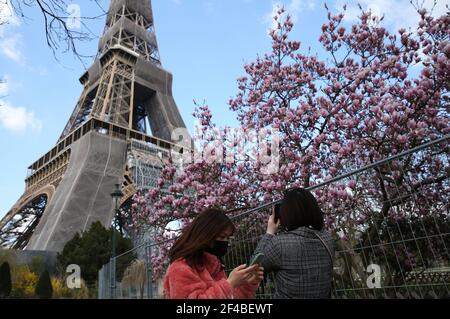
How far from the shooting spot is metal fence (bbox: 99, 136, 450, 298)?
2865mm

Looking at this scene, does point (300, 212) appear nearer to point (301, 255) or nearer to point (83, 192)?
point (301, 255)

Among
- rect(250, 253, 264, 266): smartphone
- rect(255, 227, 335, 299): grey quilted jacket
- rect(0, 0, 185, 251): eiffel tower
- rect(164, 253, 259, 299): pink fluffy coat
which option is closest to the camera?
rect(164, 253, 259, 299): pink fluffy coat

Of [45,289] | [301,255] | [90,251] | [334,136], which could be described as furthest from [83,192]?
[301,255]

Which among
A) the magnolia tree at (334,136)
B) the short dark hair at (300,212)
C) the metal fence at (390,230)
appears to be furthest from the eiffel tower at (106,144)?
the short dark hair at (300,212)

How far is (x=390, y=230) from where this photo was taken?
3088 millimetres

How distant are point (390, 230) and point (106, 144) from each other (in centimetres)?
2826

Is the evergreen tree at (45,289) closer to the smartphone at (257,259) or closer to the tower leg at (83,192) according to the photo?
the tower leg at (83,192)

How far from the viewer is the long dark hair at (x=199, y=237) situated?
5.95 ft

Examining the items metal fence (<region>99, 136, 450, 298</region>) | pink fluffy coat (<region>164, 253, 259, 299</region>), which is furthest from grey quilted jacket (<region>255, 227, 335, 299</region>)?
metal fence (<region>99, 136, 450, 298</region>)

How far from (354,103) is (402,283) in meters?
4.02

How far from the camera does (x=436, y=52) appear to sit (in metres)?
6.13

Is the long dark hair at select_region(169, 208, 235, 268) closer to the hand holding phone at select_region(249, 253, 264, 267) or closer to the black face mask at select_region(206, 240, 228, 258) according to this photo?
the black face mask at select_region(206, 240, 228, 258)

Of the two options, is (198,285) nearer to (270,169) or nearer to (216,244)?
(216,244)

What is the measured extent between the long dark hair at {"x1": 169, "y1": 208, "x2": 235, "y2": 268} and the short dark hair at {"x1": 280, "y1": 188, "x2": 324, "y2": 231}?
0.36 meters
